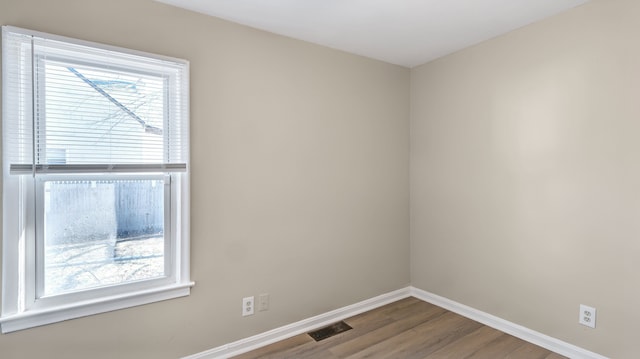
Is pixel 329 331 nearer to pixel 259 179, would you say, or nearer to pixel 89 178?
pixel 259 179

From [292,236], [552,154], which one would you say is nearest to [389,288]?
[292,236]

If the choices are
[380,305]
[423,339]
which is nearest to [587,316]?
[423,339]

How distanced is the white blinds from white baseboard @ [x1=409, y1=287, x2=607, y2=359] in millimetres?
2580

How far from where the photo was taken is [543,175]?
7.42ft

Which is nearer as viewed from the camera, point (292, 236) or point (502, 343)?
point (502, 343)

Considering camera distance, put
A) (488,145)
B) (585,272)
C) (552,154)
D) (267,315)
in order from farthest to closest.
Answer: (488,145)
(267,315)
(552,154)
(585,272)

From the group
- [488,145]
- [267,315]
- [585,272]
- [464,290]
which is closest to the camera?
[585,272]

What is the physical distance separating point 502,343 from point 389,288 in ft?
3.43

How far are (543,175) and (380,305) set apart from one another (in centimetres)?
178

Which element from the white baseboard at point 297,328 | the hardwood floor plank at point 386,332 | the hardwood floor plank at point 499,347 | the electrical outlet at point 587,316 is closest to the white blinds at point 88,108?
the white baseboard at point 297,328

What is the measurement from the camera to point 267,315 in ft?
7.76

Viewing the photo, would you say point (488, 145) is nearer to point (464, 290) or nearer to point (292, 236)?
point (464, 290)

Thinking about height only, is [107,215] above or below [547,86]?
below

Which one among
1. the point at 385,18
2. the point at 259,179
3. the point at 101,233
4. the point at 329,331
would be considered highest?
the point at 385,18
